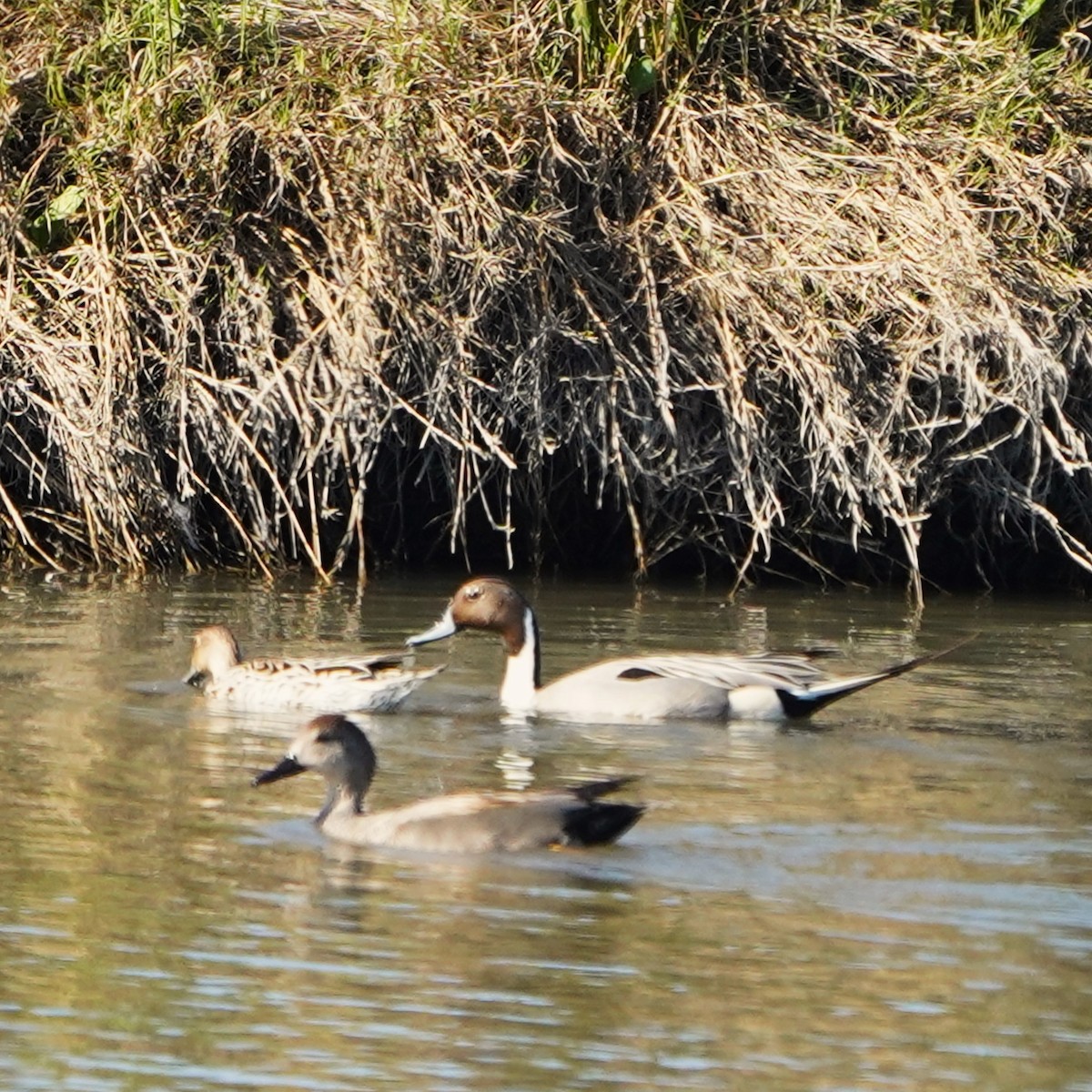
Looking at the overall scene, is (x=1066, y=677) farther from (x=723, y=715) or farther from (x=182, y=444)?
(x=182, y=444)

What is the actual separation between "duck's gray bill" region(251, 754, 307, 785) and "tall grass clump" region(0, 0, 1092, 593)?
13.8ft

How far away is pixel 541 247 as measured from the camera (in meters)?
11.2

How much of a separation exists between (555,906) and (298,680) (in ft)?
10.1

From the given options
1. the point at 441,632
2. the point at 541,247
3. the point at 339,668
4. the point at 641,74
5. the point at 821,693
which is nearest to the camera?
the point at 339,668

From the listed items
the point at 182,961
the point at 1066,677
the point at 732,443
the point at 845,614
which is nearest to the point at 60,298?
the point at 732,443

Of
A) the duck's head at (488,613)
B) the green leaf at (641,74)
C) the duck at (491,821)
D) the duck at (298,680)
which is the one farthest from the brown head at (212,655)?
the green leaf at (641,74)

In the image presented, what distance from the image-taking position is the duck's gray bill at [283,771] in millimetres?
6711

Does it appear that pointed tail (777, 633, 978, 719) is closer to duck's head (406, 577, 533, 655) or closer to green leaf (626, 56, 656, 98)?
duck's head (406, 577, 533, 655)

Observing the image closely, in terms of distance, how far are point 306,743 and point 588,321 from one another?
5021mm

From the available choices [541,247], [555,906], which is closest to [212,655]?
[541,247]

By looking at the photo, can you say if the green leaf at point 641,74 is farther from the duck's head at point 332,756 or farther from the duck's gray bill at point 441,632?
the duck's head at point 332,756

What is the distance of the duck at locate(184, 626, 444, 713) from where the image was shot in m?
8.44

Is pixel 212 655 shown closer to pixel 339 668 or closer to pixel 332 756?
pixel 339 668

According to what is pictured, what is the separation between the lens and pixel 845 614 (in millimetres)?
11453
